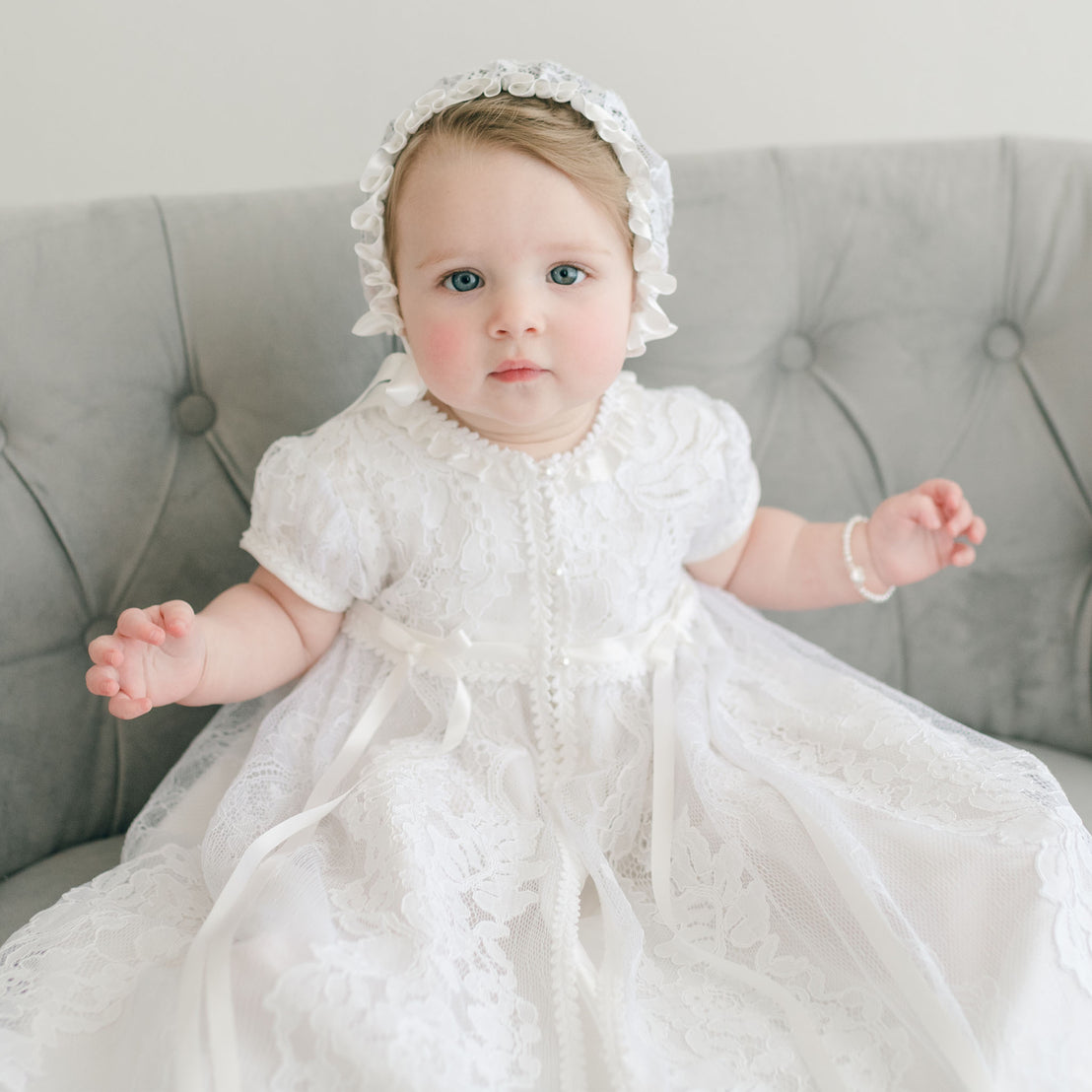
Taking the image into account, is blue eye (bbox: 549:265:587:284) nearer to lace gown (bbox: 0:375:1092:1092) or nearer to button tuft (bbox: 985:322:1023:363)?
lace gown (bbox: 0:375:1092:1092)

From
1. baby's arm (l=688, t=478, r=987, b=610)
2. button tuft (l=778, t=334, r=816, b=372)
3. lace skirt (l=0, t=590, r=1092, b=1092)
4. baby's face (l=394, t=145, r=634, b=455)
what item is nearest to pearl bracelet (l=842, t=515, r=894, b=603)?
baby's arm (l=688, t=478, r=987, b=610)

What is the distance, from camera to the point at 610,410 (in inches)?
40.3

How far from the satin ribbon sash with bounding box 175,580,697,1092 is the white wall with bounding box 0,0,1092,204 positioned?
0.69 meters

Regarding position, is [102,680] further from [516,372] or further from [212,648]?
[516,372]

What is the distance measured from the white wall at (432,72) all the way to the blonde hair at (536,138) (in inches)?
19.6

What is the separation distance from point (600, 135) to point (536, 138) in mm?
63

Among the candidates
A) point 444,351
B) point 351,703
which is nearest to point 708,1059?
point 351,703

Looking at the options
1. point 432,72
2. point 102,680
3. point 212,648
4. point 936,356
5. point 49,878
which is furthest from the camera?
point 432,72

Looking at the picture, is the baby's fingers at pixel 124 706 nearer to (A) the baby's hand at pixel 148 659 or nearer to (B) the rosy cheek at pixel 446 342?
(A) the baby's hand at pixel 148 659

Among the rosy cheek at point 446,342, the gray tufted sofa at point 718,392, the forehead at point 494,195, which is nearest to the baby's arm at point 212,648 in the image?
the gray tufted sofa at point 718,392

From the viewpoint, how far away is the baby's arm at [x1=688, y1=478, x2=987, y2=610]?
1.02 m

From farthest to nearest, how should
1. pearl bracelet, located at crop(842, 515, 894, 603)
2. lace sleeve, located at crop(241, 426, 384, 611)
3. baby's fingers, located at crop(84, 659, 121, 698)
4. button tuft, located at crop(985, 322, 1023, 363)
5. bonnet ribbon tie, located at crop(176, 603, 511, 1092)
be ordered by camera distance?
button tuft, located at crop(985, 322, 1023, 363)
pearl bracelet, located at crop(842, 515, 894, 603)
lace sleeve, located at crop(241, 426, 384, 611)
baby's fingers, located at crop(84, 659, 121, 698)
bonnet ribbon tie, located at crop(176, 603, 511, 1092)

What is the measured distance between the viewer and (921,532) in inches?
41.4

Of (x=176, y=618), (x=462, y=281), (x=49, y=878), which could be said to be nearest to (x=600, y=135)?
(x=462, y=281)
